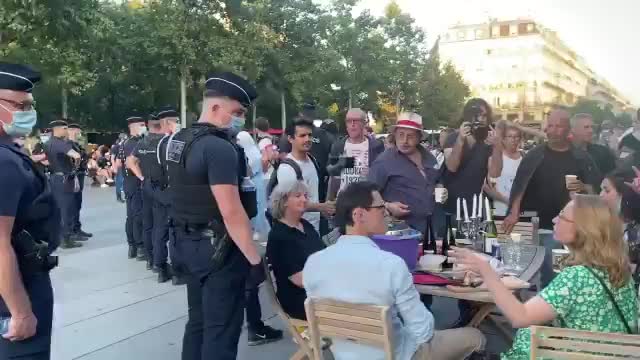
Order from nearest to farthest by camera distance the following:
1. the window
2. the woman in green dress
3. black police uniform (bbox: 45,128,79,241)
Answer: the woman in green dress, black police uniform (bbox: 45,128,79,241), the window

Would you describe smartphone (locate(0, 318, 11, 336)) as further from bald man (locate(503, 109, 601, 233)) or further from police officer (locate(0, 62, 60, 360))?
bald man (locate(503, 109, 601, 233))

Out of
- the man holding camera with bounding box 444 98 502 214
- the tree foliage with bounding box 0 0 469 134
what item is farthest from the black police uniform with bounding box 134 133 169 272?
the tree foliage with bounding box 0 0 469 134

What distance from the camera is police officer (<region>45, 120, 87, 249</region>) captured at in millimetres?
8508

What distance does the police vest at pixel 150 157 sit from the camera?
255 inches

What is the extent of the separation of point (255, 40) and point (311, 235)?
2372cm

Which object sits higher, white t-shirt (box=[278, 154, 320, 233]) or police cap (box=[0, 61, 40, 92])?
police cap (box=[0, 61, 40, 92])

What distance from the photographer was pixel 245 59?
1015 inches

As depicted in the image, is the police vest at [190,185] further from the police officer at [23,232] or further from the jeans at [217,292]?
the police officer at [23,232]

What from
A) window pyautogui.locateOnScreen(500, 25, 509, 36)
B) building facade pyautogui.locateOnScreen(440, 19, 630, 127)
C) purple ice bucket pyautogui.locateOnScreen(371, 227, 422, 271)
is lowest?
purple ice bucket pyautogui.locateOnScreen(371, 227, 422, 271)

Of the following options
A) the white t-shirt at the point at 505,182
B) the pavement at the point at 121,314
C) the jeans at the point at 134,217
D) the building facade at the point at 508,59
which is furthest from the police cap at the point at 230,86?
the building facade at the point at 508,59

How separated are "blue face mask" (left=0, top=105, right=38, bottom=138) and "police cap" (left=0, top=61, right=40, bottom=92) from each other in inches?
4.0

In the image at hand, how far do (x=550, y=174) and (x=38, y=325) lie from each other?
403cm

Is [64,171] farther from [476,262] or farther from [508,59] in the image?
[508,59]

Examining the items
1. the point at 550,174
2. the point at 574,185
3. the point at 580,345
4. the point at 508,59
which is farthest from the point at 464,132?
the point at 508,59
